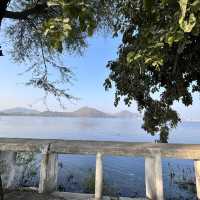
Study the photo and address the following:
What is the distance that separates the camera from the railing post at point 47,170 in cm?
791

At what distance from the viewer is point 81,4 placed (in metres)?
3.27

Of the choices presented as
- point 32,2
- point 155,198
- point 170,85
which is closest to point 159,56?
point 155,198

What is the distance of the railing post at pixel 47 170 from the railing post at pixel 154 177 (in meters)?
2.01

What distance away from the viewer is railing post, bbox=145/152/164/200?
7199 millimetres

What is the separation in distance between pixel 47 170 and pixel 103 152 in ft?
4.20

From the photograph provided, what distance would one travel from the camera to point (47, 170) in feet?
26.0

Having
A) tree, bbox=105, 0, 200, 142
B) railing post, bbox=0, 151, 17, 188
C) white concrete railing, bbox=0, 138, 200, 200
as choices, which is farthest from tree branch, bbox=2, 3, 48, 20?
railing post, bbox=0, 151, 17, 188

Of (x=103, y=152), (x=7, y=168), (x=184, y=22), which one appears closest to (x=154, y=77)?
(x=103, y=152)

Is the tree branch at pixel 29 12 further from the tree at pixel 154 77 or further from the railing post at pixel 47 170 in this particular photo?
the railing post at pixel 47 170

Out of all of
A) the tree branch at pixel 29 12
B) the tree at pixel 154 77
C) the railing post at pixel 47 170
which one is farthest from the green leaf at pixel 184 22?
the tree branch at pixel 29 12

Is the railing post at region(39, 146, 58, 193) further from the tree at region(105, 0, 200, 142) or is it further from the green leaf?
the green leaf

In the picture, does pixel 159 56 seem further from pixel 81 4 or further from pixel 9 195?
pixel 9 195

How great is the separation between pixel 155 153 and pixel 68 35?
451 cm

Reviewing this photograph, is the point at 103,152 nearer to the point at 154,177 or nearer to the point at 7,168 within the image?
the point at 154,177
